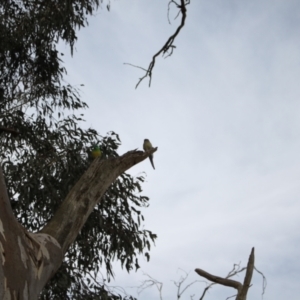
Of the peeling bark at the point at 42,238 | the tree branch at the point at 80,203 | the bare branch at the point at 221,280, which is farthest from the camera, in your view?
the tree branch at the point at 80,203

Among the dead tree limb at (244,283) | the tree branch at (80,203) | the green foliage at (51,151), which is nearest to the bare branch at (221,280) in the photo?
the dead tree limb at (244,283)

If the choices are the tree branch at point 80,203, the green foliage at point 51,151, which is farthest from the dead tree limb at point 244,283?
the green foliage at point 51,151

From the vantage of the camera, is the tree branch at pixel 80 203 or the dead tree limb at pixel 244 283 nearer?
the dead tree limb at pixel 244 283

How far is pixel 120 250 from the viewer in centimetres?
501

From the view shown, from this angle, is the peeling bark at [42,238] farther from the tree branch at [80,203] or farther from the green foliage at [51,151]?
the green foliage at [51,151]

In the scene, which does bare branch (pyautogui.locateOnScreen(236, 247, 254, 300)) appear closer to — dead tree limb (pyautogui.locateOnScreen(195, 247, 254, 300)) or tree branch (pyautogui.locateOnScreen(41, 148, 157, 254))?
dead tree limb (pyautogui.locateOnScreen(195, 247, 254, 300))

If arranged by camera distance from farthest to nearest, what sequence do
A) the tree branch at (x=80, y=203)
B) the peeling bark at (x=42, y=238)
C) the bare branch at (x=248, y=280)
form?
the tree branch at (x=80, y=203) < the bare branch at (x=248, y=280) < the peeling bark at (x=42, y=238)

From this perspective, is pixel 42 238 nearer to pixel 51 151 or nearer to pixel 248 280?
pixel 248 280

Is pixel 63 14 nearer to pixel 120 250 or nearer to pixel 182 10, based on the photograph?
pixel 120 250

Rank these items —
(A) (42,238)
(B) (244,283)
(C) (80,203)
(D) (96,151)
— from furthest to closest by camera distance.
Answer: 1. (D) (96,151)
2. (C) (80,203)
3. (A) (42,238)
4. (B) (244,283)

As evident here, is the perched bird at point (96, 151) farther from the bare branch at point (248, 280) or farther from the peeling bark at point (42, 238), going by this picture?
the bare branch at point (248, 280)

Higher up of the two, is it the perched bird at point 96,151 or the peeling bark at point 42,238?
the perched bird at point 96,151

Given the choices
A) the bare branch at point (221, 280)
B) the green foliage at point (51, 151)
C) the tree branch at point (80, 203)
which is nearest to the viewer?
the bare branch at point (221, 280)

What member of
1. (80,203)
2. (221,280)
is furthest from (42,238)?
(221,280)
